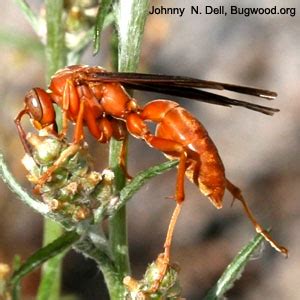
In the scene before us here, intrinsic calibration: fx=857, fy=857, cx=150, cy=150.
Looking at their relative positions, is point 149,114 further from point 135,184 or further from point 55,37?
point 55,37

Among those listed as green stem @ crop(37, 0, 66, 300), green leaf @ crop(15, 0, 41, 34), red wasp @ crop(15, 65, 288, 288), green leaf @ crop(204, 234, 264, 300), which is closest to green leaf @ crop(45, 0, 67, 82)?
green stem @ crop(37, 0, 66, 300)

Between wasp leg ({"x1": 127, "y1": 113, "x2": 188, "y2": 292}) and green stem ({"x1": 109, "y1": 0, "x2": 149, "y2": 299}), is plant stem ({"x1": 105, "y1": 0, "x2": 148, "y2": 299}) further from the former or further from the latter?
wasp leg ({"x1": 127, "y1": 113, "x2": 188, "y2": 292})

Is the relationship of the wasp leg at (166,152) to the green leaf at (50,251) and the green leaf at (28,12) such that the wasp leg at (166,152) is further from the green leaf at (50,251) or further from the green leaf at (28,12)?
the green leaf at (28,12)

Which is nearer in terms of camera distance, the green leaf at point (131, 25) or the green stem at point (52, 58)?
the green leaf at point (131, 25)

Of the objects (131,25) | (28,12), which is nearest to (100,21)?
(131,25)

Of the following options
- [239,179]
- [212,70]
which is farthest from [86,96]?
[212,70]

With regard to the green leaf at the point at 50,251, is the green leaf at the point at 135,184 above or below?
above

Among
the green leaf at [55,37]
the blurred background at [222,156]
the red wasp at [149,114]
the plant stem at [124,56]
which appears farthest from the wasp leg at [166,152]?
the blurred background at [222,156]
